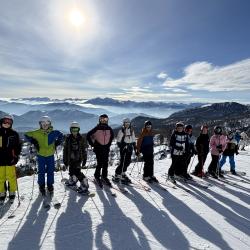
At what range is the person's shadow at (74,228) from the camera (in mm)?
6258

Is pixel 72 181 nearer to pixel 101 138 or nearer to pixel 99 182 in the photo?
pixel 99 182

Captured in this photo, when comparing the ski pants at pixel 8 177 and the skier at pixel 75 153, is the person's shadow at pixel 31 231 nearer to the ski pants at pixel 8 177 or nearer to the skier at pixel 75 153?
the ski pants at pixel 8 177

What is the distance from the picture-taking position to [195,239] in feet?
22.3

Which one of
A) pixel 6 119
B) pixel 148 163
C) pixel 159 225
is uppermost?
pixel 6 119

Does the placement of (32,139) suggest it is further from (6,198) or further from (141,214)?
(141,214)

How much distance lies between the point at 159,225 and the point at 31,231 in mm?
3056

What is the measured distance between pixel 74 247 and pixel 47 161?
3.96 m

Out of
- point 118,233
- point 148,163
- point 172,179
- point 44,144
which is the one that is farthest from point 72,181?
point 118,233

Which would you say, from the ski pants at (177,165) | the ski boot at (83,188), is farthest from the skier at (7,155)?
the ski pants at (177,165)

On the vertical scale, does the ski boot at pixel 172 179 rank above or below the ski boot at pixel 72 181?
below

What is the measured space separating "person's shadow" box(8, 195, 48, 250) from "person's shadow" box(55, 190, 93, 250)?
1.31 ft

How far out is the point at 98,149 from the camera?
11.1 m

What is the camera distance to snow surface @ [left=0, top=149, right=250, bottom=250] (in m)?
6.45

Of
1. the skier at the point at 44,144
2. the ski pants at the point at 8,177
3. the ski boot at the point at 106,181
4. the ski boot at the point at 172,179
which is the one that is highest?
the skier at the point at 44,144
